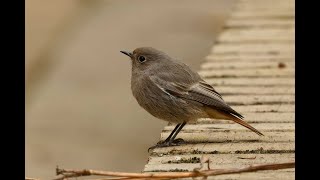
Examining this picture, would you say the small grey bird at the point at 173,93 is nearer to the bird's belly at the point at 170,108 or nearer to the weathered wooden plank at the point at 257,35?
the bird's belly at the point at 170,108

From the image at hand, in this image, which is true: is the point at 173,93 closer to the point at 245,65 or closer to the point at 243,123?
the point at 243,123

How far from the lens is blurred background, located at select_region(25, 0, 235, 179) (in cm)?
679

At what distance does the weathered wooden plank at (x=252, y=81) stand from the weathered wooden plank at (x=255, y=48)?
949 mm

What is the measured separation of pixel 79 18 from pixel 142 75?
4568 millimetres

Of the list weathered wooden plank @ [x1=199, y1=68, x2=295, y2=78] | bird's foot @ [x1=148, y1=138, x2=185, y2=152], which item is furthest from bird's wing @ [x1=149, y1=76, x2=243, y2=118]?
weathered wooden plank @ [x1=199, y1=68, x2=295, y2=78]

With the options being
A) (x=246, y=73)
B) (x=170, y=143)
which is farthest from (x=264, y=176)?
(x=246, y=73)

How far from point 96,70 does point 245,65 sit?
166 cm

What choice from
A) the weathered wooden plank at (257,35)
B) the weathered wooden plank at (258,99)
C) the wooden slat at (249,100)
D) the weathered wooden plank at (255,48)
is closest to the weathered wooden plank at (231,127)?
the wooden slat at (249,100)

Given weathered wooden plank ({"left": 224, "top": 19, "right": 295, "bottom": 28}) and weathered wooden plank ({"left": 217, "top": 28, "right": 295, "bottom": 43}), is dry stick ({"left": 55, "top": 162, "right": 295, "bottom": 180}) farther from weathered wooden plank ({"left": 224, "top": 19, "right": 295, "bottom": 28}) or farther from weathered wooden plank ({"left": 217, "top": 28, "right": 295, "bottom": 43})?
weathered wooden plank ({"left": 224, "top": 19, "right": 295, "bottom": 28})

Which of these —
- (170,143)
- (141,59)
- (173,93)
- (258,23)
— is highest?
(258,23)

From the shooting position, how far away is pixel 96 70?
8.55m
